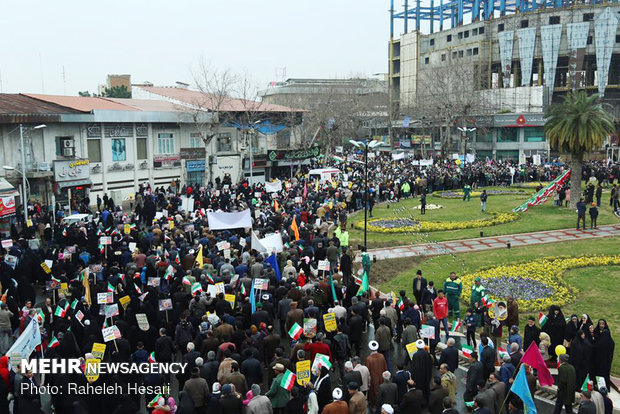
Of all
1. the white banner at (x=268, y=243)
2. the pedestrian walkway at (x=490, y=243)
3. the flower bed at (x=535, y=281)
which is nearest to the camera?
the flower bed at (x=535, y=281)

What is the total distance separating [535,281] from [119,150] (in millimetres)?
31538

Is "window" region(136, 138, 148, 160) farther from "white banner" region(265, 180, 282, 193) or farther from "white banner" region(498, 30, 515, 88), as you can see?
"white banner" region(498, 30, 515, 88)

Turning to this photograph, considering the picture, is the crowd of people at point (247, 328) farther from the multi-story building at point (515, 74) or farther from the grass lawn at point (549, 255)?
the multi-story building at point (515, 74)

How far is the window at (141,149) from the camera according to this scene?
4356 cm

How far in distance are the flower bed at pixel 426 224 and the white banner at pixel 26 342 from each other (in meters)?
20.7

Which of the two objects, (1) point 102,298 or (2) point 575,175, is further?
(2) point 575,175

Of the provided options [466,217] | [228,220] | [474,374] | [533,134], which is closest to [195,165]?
[466,217]

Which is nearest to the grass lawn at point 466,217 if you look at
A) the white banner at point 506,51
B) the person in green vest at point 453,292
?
the person in green vest at point 453,292

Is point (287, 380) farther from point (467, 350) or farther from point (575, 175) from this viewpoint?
point (575, 175)

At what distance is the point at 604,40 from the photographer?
70.6m

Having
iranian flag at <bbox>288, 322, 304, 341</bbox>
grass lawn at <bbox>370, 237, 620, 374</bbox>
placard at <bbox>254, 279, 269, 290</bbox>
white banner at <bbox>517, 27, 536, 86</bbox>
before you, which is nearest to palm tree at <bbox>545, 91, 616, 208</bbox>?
grass lawn at <bbox>370, 237, 620, 374</bbox>

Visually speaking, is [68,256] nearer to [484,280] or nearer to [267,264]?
[267,264]

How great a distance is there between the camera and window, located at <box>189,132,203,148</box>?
48469mm

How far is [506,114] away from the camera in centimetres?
7025
